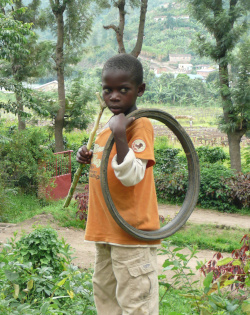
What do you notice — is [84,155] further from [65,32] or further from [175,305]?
[65,32]

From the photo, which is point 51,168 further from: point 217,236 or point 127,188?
point 127,188

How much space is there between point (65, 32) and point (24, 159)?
20.5 ft

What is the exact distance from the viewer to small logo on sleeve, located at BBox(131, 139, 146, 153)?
181 cm

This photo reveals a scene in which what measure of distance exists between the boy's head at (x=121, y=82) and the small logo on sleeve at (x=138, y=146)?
0.17m

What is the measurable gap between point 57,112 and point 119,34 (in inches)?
135

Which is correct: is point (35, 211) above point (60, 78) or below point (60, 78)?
below

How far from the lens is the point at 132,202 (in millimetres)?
1864

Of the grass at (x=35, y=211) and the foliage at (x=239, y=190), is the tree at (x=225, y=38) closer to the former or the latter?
the foliage at (x=239, y=190)

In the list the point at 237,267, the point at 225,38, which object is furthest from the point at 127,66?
the point at 225,38

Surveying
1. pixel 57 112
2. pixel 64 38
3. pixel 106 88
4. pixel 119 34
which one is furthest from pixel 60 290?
pixel 64 38

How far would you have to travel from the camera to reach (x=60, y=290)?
2.81 meters

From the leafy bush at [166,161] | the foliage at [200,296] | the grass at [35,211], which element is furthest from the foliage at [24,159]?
the foliage at [200,296]

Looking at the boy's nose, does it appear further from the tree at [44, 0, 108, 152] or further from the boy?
the tree at [44, 0, 108, 152]

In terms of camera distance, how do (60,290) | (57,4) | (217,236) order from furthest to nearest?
(57,4) < (217,236) < (60,290)
